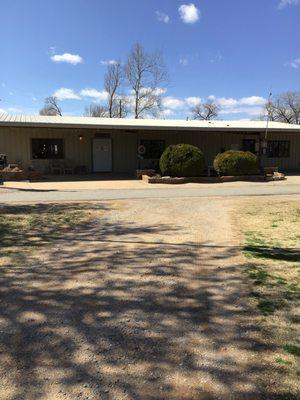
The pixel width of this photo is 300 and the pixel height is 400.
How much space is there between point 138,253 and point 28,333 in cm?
283

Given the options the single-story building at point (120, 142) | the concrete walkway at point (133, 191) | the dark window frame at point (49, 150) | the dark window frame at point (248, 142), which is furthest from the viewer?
the dark window frame at point (248, 142)

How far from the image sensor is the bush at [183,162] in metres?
18.7

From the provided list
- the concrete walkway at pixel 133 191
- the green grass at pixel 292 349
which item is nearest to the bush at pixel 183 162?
the concrete walkway at pixel 133 191

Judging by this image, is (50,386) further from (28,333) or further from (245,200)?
(245,200)

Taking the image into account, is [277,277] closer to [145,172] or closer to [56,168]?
[145,172]

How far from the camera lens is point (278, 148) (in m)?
25.7

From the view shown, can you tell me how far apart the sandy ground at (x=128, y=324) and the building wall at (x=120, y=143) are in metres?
15.8

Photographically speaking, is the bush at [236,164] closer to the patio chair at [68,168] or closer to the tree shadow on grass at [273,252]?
the patio chair at [68,168]

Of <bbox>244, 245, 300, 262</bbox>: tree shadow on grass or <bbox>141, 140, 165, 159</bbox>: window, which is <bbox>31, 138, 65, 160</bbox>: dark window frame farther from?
<bbox>244, 245, 300, 262</bbox>: tree shadow on grass

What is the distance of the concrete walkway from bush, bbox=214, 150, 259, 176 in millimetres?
1662

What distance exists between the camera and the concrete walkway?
1318 cm

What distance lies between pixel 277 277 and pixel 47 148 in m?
18.5

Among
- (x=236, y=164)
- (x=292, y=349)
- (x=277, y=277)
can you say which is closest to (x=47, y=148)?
(x=236, y=164)

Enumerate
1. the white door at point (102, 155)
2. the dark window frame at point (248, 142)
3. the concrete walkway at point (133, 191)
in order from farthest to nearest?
the dark window frame at point (248, 142) → the white door at point (102, 155) → the concrete walkway at point (133, 191)
